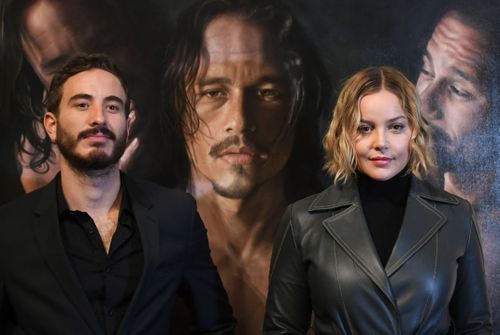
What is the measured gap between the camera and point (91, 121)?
180 cm

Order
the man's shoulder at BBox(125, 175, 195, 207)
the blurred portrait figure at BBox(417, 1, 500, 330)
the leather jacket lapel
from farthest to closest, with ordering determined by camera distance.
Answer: the blurred portrait figure at BBox(417, 1, 500, 330), the man's shoulder at BBox(125, 175, 195, 207), the leather jacket lapel

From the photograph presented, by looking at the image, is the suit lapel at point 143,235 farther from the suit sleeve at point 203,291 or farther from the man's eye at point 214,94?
the man's eye at point 214,94

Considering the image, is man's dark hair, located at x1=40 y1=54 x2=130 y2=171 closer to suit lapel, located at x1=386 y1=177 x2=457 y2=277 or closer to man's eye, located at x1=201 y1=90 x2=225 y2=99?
man's eye, located at x1=201 y1=90 x2=225 y2=99

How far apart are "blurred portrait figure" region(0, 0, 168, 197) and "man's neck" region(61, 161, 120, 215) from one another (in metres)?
0.45

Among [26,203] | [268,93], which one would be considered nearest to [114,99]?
[26,203]

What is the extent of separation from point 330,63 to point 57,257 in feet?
4.21

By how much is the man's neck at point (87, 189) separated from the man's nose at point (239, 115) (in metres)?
0.58

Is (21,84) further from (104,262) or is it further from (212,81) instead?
(104,262)

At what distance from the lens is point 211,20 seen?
231 cm

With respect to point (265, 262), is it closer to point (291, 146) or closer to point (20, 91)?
point (291, 146)

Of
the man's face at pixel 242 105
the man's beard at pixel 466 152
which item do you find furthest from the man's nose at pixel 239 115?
the man's beard at pixel 466 152

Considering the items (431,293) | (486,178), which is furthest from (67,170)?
(486,178)

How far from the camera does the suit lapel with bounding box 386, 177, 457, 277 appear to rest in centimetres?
164

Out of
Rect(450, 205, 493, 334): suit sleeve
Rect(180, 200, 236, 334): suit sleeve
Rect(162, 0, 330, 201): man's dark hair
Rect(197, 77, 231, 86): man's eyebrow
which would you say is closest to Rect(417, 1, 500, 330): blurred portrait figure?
Rect(162, 0, 330, 201): man's dark hair
